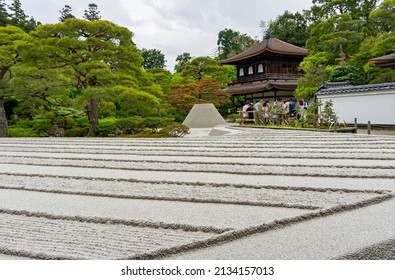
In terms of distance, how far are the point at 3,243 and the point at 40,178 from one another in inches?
73.5

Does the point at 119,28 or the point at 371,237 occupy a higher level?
the point at 119,28

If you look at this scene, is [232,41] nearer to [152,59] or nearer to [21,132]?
[152,59]

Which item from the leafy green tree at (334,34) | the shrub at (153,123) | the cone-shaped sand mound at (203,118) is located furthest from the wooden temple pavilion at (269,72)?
the shrub at (153,123)

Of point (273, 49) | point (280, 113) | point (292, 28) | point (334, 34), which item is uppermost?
point (292, 28)

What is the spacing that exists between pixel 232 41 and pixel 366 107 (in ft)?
107

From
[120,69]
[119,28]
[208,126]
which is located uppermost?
[119,28]

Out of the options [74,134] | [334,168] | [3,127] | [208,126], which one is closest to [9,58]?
→ [3,127]

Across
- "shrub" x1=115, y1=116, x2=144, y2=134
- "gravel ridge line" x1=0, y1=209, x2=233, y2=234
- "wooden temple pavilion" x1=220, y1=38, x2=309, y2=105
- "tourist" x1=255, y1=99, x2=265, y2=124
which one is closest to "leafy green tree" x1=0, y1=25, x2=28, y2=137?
"shrub" x1=115, y1=116, x2=144, y2=134

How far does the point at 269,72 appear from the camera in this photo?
2234 centimetres

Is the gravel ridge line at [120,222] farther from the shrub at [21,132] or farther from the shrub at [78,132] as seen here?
the shrub at [21,132]

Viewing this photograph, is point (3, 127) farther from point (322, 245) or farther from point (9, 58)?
point (322, 245)

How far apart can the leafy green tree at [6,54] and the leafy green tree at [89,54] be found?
1.12m

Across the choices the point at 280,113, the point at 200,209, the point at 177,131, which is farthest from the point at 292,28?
the point at 200,209

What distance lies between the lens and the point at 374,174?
3230mm
